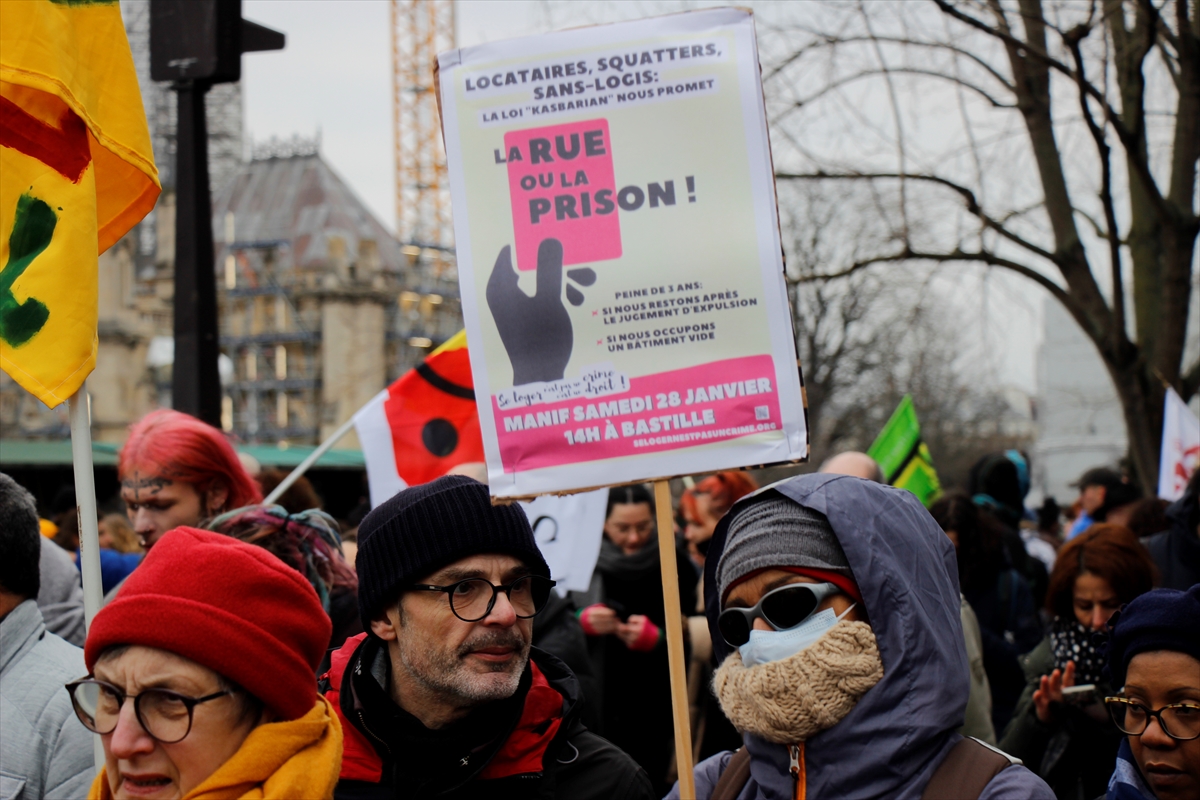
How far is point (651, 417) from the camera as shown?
2.37m

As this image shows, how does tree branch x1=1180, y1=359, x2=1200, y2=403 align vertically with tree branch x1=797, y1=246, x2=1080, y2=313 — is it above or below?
below

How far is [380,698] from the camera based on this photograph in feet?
8.84

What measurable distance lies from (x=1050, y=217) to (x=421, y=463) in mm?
4984

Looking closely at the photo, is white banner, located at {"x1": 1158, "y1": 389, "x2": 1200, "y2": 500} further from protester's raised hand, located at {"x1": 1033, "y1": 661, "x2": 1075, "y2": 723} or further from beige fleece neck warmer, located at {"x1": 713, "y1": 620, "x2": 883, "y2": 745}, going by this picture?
beige fleece neck warmer, located at {"x1": 713, "y1": 620, "x2": 883, "y2": 745}

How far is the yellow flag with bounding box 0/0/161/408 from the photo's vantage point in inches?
108

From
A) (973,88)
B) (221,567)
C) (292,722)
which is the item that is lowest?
(292,722)

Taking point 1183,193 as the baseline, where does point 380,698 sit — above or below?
below

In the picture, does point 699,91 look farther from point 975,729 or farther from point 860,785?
point 975,729

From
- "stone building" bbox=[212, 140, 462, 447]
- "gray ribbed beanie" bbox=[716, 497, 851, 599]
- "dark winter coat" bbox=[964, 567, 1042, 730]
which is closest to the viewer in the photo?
"gray ribbed beanie" bbox=[716, 497, 851, 599]

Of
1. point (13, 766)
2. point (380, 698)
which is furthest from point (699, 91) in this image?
point (13, 766)

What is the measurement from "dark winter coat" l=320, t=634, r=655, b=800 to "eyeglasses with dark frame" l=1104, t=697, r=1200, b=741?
1.07 meters

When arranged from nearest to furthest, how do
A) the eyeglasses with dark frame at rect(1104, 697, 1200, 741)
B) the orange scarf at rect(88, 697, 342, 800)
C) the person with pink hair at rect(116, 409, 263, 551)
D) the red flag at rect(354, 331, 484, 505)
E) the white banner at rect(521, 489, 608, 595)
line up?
1. the orange scarf at rect(88, 697, 342, 800)
2. the eyeglasses with dark frame at rect(1104, 697, 1200, 741)
3. the person with pink hair at rect(116, 409, 263, 551)
4. the white banner at rect(521, 489, 608, 595)
5. the red flag at rect(354, 331, 484, 505)

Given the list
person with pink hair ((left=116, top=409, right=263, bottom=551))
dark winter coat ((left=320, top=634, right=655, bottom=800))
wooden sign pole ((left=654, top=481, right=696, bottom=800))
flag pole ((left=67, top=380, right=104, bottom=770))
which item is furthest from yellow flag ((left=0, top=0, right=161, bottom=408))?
wooden sign pole ((left=654, top=481, right=696, bottom=800))

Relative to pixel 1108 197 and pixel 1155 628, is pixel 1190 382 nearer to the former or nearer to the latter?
pixel 1108 197
